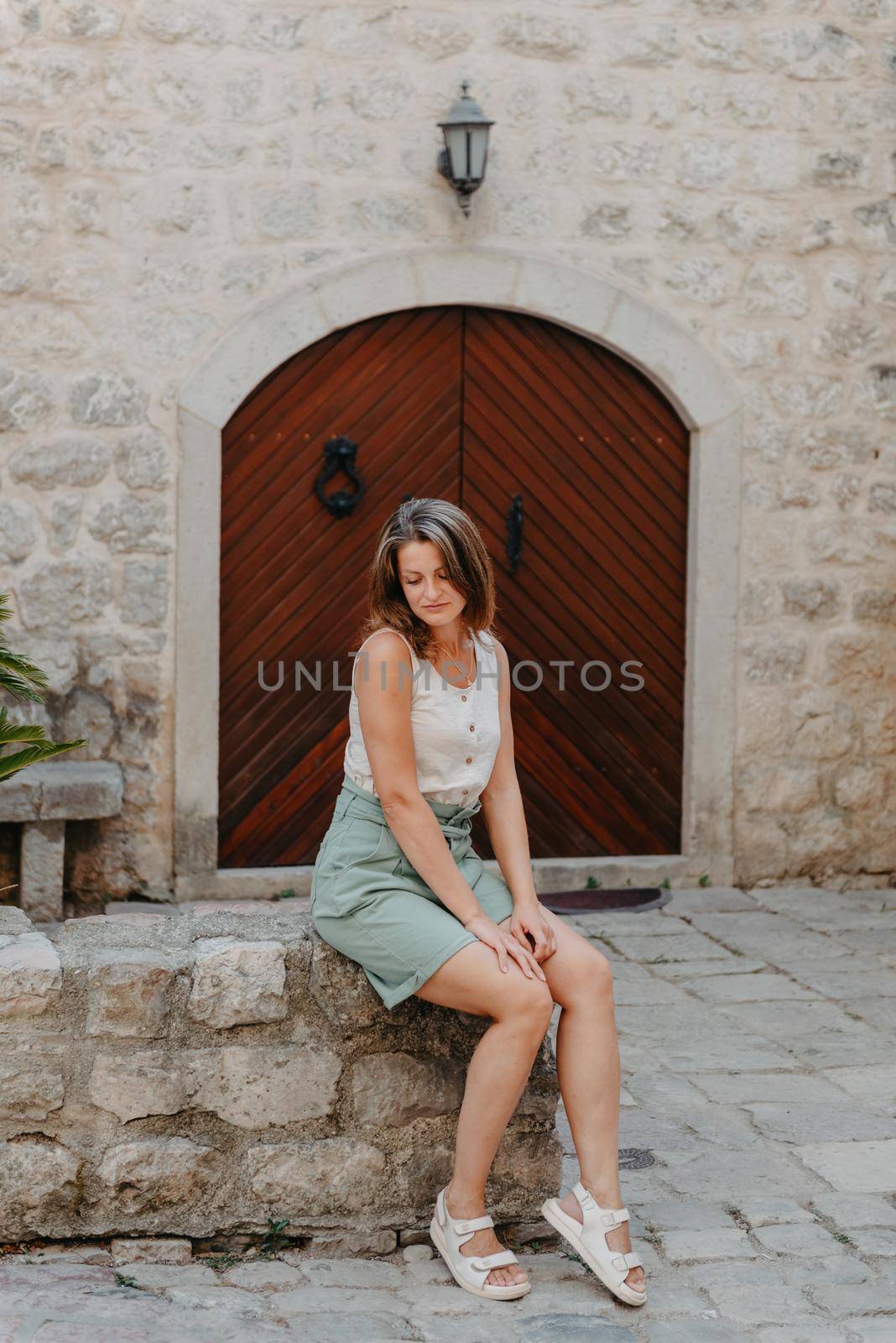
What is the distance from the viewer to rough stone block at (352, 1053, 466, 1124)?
3133 millimetres

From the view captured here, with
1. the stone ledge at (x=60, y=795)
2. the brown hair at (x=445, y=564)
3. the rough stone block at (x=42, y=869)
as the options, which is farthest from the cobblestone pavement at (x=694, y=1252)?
the rough stone block at (x=42, y=869)

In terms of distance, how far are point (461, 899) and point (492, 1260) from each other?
68cm

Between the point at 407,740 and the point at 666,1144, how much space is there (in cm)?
134

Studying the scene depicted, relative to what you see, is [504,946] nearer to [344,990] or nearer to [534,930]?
[534,930]

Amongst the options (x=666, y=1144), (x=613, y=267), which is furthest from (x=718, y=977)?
(x=613, y=267)

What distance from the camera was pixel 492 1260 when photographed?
9.71 ft

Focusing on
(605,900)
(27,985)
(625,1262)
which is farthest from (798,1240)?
Answer: (605,900)

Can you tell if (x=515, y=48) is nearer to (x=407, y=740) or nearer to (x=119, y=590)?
(x=119, y=590)

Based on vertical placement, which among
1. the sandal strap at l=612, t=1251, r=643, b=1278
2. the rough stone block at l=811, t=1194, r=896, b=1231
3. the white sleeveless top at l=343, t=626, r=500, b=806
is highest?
the white sleeveless top at l=343, t=626, r=500, b=806

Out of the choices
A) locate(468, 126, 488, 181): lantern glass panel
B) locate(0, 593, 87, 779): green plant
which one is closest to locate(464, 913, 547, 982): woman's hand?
locate(0, 593, 87, 779): green plant

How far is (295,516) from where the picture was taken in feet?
20.4

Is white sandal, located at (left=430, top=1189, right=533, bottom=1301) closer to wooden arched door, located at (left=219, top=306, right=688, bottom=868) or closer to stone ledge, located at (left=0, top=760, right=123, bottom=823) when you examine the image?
stone ledge, located at (left=0, top=760, right=123, bottom=823)

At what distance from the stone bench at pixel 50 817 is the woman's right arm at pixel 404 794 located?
9.36ft

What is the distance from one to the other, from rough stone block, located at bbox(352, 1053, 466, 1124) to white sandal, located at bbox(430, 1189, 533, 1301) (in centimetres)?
18
